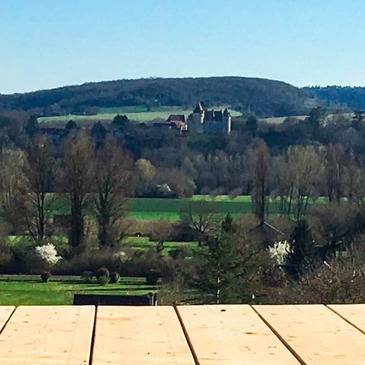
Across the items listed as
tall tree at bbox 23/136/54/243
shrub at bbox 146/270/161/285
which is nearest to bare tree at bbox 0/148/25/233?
tall tree at bbox 23/136/54/243

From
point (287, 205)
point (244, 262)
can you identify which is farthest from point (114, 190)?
point (244, 262)

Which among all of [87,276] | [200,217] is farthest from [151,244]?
[87,276]

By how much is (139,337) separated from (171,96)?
93.7 m

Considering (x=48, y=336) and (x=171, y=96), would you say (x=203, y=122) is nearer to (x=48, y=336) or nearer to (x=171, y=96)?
(x=171, y=96)

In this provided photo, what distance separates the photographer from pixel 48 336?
1972mm

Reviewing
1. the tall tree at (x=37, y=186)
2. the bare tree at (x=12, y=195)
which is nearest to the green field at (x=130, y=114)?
the bare tree at (x=12, y=195)

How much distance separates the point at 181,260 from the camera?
84.5 ft

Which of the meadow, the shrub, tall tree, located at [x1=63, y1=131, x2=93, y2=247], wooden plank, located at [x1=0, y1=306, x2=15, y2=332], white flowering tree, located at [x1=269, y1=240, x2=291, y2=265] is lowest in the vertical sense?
the shrub

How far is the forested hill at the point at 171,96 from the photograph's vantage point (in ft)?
292

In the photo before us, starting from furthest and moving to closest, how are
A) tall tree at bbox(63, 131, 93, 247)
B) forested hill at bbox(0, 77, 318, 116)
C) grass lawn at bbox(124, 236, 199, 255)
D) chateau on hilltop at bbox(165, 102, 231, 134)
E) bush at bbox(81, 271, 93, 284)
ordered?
forested hill at bbox(0, 77, 318, 116) → chateau on hilltop at bbox(165, 102, 231, 134) → tall tree at bbox(63, 131, 93, 247) → grass lawn at bbox(124, 236, 199, 255) → bush at bbox(81, 271, 93, 284)

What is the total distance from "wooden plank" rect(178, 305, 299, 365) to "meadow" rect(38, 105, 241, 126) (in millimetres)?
72635

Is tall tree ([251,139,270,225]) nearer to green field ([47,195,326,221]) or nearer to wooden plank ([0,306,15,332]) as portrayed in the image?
green field ([47,195,326,221])

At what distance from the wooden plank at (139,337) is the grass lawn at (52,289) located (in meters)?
18.6

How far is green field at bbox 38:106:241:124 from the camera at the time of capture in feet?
256
